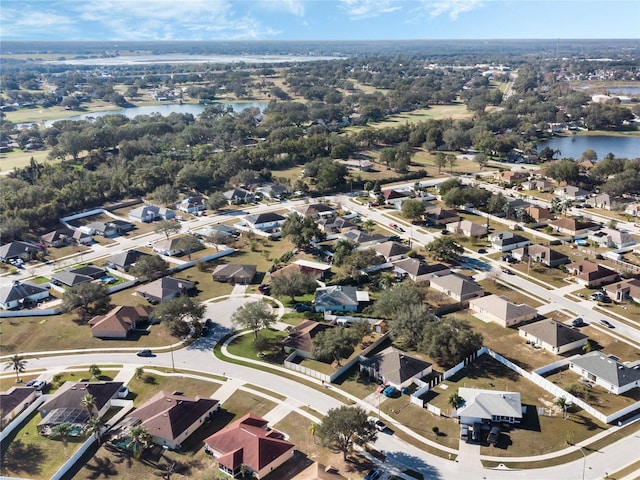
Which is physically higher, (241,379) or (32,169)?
(32,169)

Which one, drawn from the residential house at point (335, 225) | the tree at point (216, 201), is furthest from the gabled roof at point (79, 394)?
the tree at point (216, 201)

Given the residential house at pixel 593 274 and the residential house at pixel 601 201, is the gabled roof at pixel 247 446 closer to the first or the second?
the residential house at pixel 593 274

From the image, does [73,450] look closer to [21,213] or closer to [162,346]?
[162,346]

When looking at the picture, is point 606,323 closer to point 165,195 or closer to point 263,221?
point 263,221

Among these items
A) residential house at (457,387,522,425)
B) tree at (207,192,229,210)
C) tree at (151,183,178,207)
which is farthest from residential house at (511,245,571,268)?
tree at (151,183,178,207)

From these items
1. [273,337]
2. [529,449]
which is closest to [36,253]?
[273,337]

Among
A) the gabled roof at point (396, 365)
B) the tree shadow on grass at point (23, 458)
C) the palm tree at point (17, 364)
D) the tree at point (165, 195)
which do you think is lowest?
the tree shadow on grass at point (23, 458)
